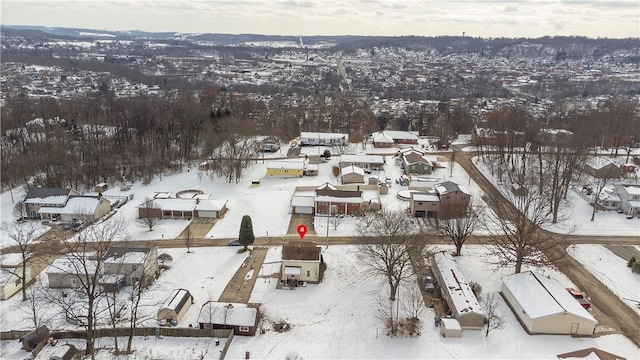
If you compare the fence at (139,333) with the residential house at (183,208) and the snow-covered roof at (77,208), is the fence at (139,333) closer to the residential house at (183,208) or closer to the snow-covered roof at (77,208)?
the residential house at (183,208)

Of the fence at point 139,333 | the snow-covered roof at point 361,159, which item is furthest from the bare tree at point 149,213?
the snow-covered roof at point 361,159

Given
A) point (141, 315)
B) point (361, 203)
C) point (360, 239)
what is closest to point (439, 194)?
point (361, 203)

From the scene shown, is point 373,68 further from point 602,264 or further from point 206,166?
point 602,264

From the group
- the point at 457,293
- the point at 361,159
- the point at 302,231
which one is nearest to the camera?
the point at 457,293

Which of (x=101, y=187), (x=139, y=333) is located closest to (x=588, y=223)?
(x=139, y=333)

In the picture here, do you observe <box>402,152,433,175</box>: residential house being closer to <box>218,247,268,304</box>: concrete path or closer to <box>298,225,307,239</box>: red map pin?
<box>298,225,307,239</box>: red map pin

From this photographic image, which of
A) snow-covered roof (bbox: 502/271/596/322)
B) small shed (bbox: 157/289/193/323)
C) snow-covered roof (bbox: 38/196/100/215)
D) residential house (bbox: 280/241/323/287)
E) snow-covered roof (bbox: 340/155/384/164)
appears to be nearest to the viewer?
snow-covered roof (bbox: 502/271/596/322)

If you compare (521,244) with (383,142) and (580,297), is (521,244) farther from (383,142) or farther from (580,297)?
(383,142)

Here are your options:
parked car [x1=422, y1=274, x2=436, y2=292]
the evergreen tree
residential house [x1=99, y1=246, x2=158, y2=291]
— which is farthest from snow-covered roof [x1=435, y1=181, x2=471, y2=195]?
residential house [x1=99, y1=246, x2=158, y2=291]
